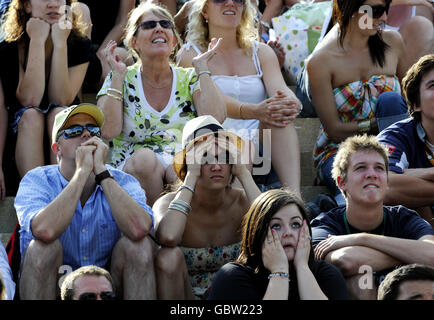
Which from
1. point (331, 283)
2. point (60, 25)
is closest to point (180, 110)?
point (60, 25)

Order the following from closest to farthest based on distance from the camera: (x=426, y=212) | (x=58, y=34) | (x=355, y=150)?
(x=355, y=150)
(x=426, y=212)
(x=58, y=34)

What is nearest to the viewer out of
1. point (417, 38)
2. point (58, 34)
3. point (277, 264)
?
point (277, 264)

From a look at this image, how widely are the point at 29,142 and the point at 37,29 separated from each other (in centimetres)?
72

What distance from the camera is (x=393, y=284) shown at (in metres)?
3.37

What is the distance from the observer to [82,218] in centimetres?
401

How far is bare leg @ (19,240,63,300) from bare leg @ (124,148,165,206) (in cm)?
86

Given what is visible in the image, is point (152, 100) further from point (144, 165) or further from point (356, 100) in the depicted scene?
point (356, 100)

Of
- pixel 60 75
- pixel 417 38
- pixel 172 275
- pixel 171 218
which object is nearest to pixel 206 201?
pixel 171 218

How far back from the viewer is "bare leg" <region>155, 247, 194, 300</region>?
3848 mm

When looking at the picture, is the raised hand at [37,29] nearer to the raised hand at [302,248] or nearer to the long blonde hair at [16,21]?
the long blonde hair at [16,21]

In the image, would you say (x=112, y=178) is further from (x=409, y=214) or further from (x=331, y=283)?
(x=409, y=214)

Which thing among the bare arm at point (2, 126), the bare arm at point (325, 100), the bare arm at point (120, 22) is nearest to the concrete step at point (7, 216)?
the bare arm at point (2, 126)

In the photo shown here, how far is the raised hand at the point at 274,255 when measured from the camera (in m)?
3.52
